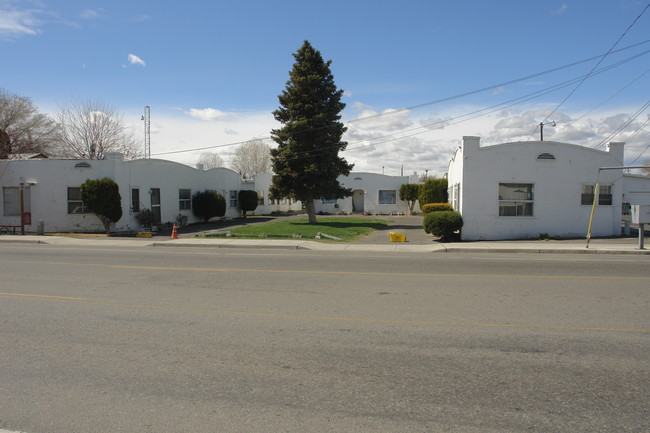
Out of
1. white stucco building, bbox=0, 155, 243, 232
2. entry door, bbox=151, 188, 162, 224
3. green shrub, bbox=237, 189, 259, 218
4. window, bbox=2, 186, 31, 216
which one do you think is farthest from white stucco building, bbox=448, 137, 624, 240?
window, bbox=2, 186, 31, 216

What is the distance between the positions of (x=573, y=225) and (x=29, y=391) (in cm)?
2149

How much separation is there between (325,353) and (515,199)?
17.4 m

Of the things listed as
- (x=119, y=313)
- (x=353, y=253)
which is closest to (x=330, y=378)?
(x=119, y=313)

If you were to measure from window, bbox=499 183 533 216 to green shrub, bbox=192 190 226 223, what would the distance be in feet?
61.2

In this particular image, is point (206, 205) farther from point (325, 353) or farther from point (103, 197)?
point (325, 353)

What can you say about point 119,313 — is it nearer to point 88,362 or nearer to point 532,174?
point 88,362

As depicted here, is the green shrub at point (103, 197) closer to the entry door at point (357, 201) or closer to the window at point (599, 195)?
the window at point (599, 195)

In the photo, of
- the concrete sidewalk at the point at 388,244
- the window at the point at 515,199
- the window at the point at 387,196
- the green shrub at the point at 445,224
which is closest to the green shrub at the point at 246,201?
the window at the point at 387,196

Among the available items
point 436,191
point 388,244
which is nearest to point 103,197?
point 388,244

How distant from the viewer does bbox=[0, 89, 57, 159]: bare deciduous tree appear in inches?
1442

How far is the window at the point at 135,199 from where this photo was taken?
80.1 ft

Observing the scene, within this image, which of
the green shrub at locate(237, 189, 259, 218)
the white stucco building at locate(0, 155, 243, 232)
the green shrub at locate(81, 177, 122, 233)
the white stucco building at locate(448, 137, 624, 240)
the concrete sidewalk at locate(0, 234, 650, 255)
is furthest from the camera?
the green shrub at locate(237, 189, 259, 218)

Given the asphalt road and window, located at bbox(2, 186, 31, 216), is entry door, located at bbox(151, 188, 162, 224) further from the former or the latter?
the asphalt road

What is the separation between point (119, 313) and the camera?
7.41 metres
